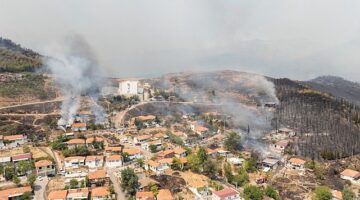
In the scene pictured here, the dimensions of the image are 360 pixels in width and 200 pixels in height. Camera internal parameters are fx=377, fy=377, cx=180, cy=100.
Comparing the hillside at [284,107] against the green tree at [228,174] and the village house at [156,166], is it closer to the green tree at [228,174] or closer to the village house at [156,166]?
the green tree at [228,174]

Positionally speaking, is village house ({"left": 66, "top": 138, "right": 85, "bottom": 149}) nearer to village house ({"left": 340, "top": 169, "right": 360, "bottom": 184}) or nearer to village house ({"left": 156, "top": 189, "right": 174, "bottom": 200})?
village house ({"left": 156, "top": 189, "right": 174, "bottom": 200})

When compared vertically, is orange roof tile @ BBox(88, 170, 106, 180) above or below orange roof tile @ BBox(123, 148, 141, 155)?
below

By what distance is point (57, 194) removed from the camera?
45344 millimetres

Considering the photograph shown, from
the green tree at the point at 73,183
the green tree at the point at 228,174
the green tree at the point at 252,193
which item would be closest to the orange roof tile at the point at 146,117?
the green tree at the point at 228,174

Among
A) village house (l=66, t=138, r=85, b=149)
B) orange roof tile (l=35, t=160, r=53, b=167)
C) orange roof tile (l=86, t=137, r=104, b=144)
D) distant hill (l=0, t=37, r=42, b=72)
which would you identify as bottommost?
orange roof tile (l=35, t=160, r=53, b=167)

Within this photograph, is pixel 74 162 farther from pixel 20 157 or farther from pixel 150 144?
pixel 150 144

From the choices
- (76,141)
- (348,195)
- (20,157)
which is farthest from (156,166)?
(348,195)

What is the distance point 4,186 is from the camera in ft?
160

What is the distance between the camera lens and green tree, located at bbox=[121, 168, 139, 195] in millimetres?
47062

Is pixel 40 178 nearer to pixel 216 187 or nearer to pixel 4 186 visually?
pixel 4 186

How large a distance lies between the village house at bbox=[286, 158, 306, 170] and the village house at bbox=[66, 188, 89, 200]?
3220 centimetres

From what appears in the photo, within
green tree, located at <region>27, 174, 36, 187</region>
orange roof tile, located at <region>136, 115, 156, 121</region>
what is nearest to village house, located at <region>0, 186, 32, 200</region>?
green tree, located at <region>27, 174, 36, 187</region>

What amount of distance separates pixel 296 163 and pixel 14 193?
40.9 meters

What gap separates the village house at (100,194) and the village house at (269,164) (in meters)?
24.9
